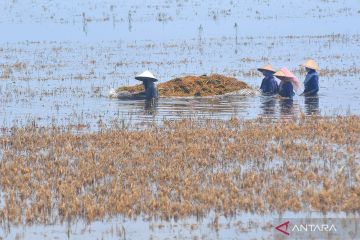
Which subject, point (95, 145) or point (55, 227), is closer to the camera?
point (55, 227)

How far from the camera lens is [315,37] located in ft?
102

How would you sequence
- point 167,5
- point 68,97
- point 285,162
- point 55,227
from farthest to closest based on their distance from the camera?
point 167,5 → point 68,97 → point 285,162 → point 55,227

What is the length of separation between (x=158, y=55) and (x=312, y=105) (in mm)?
11892

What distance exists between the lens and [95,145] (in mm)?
11078

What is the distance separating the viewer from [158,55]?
26734mm

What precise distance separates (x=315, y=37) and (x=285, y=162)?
2229 centimetres

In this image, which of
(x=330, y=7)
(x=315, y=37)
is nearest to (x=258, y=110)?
(x=315, y=37)

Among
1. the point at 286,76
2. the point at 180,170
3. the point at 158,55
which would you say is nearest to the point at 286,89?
the point at 286,76

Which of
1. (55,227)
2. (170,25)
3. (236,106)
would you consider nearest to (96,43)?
(170,25)

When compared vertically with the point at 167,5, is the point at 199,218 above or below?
below

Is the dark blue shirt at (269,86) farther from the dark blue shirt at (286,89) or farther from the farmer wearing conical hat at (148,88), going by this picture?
the farmer wearing conical hat at (148,88)

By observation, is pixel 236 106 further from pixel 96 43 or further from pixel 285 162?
pixel 96 43

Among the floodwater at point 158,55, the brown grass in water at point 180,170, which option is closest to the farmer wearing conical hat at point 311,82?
the floodwater at point 158,55

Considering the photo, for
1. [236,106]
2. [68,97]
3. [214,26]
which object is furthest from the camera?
[214,26]
